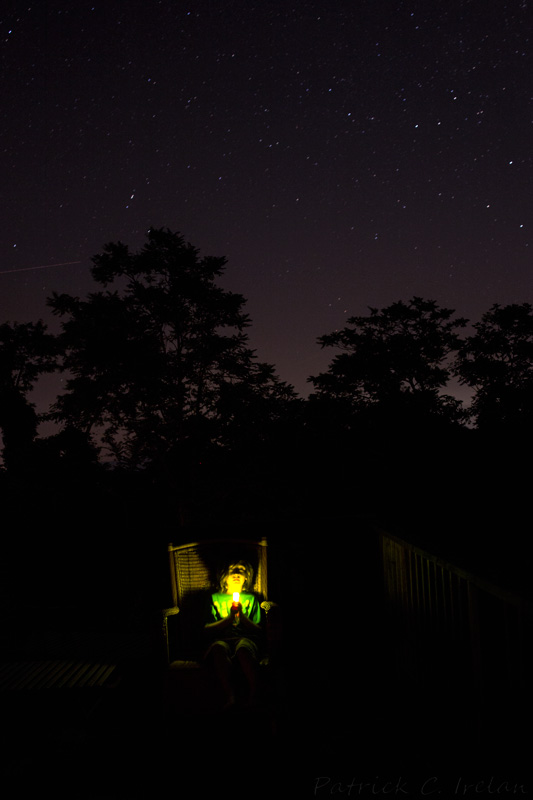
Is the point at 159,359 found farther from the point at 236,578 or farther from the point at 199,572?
the point at 236,578

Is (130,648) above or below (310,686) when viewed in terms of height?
above

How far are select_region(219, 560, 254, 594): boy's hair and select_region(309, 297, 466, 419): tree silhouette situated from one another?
10760 millimetres

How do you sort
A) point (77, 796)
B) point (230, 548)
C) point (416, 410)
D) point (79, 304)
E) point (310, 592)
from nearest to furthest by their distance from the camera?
point (77, 796) < point (230, 548) < point (310, 592) < point (79, 304) < point (416, 410)

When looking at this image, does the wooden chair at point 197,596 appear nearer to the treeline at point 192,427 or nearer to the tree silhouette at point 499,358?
the treeline at point 192,427

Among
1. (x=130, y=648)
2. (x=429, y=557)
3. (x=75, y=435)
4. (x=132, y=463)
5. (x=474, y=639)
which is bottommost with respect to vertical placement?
(x=130, y=648)

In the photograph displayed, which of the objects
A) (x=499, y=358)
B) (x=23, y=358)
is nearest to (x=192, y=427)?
(x=23, y=358)

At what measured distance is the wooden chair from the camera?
12.7 ft

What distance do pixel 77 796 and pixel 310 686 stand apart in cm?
193

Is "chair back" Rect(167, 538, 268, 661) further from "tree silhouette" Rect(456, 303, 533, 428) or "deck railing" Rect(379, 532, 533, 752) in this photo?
"tree silhouette" Rect(456, 303, 533, 428)

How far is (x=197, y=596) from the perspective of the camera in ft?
15.2

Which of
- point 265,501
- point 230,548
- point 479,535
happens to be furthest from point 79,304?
point 479,535

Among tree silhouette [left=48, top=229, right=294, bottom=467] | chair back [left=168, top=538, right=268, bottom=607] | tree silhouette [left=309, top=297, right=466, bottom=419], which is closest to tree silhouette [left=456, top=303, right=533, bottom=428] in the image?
tree silhouette [left=309, top=297, right=466, bottom=419]

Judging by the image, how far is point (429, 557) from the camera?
10.6ft

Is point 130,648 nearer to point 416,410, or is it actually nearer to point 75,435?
point 75,435
